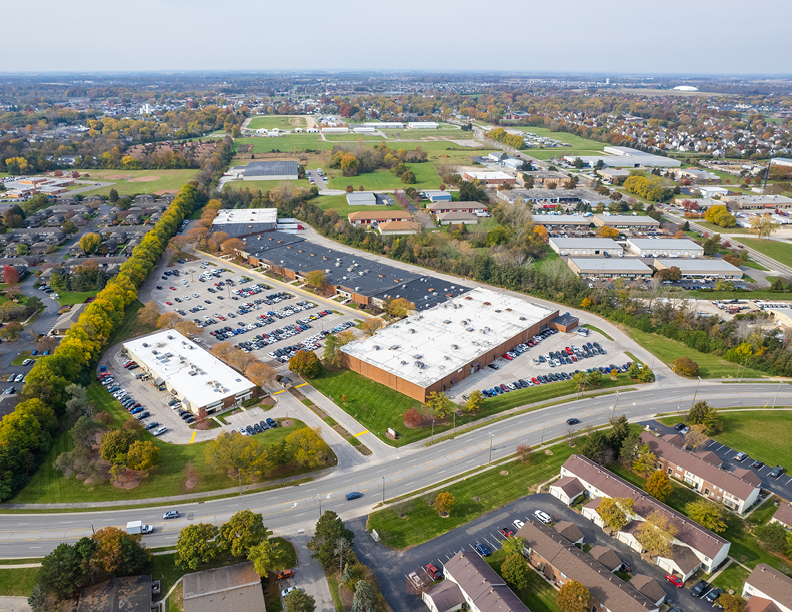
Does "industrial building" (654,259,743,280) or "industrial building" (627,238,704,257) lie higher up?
"industrial building" (627,238,704,257)

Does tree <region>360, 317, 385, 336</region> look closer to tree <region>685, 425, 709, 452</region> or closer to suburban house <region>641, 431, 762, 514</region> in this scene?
suburban house <region>641, 431, 762, 514</region>

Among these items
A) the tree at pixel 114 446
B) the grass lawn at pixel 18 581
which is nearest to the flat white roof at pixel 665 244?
the tree at pixel 114 446

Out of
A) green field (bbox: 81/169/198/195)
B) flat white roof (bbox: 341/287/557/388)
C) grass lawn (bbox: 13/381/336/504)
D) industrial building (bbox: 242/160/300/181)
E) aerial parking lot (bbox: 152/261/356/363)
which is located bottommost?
grass lawn (bbox: 13/381/336/504)

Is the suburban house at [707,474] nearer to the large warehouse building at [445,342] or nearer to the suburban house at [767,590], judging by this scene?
the suburban house at [767,590]

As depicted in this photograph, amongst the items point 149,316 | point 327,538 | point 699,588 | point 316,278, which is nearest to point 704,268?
point 699,588

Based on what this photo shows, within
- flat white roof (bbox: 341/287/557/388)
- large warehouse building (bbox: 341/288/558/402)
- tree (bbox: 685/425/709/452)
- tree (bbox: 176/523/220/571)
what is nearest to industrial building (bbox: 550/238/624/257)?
flat white roof (bbox: 341/287/557/388)

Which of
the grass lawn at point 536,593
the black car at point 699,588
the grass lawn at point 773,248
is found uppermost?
the grass lawn at point 773,248
